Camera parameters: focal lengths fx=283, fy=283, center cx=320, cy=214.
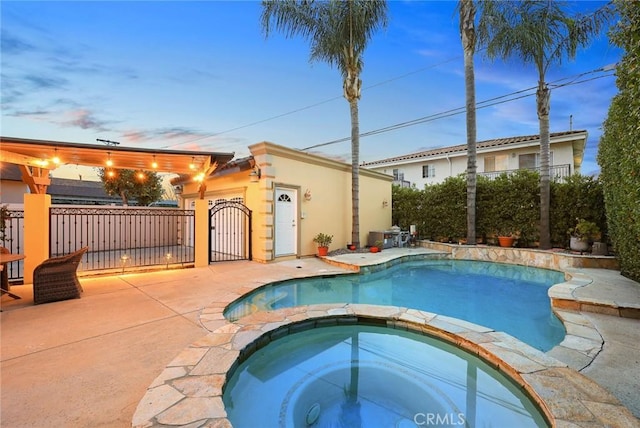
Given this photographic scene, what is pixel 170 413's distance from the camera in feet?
6.75

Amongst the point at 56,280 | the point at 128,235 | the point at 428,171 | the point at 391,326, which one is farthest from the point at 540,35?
the point at 128,235

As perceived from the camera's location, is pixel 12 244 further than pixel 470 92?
No

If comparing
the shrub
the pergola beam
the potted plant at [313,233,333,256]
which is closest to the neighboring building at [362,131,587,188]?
the shrub

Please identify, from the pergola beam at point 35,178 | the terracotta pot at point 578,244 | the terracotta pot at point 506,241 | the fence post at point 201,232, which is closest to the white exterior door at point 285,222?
the fence post at point 201,232

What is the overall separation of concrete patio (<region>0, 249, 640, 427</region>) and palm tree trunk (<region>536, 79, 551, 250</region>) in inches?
176

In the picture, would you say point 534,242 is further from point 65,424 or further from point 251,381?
point 65,424

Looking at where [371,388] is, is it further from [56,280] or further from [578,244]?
[578,244]

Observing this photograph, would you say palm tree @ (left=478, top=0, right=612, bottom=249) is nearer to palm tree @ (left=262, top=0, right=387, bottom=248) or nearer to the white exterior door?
palm tree @ (left=262, top=0, right=387, bottom=248)

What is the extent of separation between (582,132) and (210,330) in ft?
64.0

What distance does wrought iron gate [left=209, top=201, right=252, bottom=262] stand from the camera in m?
9.39

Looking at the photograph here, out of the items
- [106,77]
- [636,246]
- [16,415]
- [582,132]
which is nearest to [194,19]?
[106,77]

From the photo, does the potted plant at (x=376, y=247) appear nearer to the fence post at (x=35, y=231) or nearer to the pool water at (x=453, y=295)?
the pool water at (x=453, y=295)

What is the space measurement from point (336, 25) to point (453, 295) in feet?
31.1

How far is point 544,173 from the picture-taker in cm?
1018
